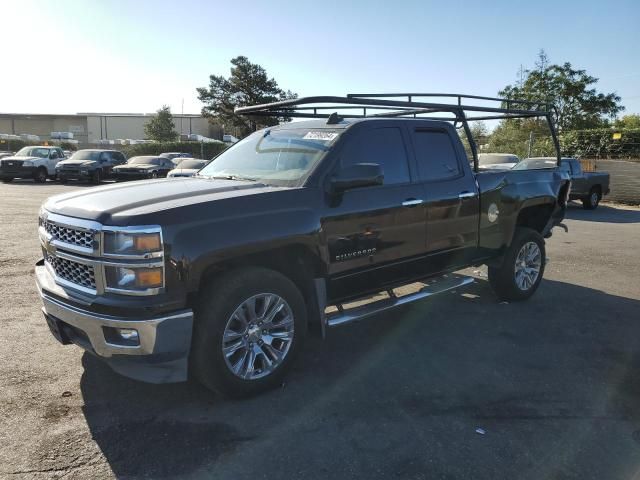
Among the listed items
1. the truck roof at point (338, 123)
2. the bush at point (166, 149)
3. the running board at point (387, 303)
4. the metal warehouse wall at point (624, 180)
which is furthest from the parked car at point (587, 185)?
the bush at point (166, 149)

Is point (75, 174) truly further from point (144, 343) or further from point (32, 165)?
point (144, 343)

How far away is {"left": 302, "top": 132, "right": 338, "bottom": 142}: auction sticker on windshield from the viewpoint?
14.5 ft

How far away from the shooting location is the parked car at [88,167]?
23.2 meters

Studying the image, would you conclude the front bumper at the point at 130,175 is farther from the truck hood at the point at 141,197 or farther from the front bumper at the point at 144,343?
the front bumper at the point at 144,343

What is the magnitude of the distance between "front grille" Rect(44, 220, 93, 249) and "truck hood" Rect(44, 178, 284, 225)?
4.0 inches

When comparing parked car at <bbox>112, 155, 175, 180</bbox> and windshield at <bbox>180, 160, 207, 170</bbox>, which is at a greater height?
windshield at <bbox>180, 160, 207, 170</bbox>

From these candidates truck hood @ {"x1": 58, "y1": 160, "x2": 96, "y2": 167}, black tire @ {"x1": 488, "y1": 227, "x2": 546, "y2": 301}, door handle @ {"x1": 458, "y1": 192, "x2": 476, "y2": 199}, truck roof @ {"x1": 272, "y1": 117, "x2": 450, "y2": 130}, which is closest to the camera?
truck roof @ {"x1": 272, "y1": 117, "x2": 450, "y2": 130}

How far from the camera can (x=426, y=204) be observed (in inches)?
192

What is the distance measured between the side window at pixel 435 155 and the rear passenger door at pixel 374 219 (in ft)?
0.60

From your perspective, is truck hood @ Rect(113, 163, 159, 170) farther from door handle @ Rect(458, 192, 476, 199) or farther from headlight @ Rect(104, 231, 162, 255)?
headlight @ Rect(104, 231, 162, 255)

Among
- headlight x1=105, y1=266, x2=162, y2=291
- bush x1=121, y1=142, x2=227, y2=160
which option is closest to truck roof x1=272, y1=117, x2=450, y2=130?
headlight x1=105, y1=266, x2=162, y2=291

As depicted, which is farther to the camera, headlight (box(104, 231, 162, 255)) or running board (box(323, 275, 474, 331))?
running board (box(323, 275, 474, 331))

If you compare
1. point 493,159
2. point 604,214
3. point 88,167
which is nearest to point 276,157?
point 493,159

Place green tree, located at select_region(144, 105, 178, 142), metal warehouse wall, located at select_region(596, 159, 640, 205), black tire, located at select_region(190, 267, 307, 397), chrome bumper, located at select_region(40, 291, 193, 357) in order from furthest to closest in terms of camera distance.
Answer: green tree, located at select_region(144, 105, 178, 142)
metal warehouse wall, located at select_region(596, 159, 640, 205)
black tire, located at select_region(190, 267, 307, 397)
chrome bumper, located at select_region(40, 291, 193, 357)
